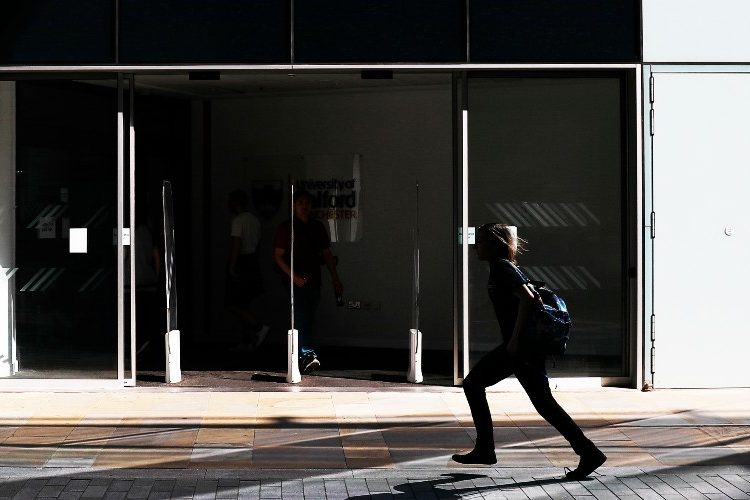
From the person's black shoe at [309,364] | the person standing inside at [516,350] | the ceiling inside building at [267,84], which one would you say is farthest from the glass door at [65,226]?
the person standing inside at [516,350]

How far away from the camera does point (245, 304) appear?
15.1 metres

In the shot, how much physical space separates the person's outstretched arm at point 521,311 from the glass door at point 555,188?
13.3 ft

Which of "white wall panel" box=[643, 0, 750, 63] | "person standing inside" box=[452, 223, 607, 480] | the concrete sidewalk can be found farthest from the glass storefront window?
"white wall panel" box=[643, 0, 750, 63]

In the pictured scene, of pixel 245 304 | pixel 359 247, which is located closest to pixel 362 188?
pixel 359 247

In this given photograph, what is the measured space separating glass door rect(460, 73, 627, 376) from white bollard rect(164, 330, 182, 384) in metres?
2.82

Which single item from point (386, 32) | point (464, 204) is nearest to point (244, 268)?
point (464, 204)

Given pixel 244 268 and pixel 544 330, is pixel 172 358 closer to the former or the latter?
pixel 244 268

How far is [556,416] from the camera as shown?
Result: 7.98 metres

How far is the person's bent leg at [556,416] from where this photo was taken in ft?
26.2

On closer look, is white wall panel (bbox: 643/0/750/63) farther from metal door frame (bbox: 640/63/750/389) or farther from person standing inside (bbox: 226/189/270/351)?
person standing inside (bbox: 226/189/270/351)

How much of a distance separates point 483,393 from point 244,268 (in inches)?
284

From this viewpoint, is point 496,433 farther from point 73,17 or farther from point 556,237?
point 73,17

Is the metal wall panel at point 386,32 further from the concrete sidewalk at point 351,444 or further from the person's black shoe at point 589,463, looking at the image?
the person's black shoe at point 589,463

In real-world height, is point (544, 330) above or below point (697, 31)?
below
